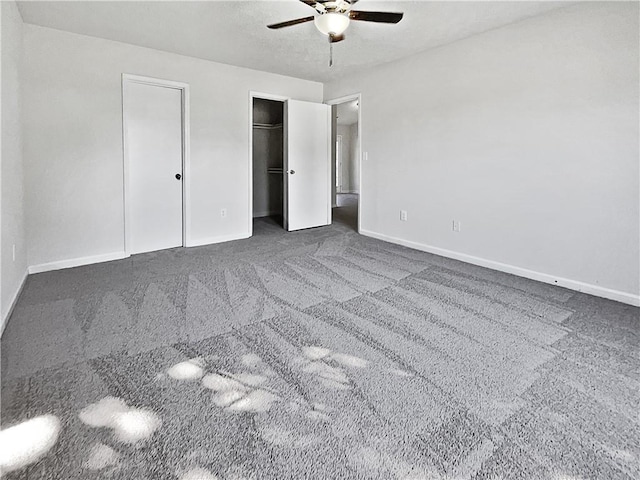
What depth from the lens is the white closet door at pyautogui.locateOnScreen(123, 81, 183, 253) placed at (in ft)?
14.3

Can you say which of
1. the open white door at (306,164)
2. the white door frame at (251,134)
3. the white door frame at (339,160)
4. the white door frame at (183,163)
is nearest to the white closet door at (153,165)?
the white door frame at (183,163)

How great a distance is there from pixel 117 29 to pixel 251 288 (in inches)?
115

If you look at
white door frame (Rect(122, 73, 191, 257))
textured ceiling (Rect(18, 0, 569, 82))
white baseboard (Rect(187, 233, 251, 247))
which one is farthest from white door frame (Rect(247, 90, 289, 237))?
white door frame (Rect(122, 73, 191, 257))

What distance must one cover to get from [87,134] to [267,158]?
3.69 m

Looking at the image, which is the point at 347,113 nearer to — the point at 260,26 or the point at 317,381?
the point at 260,26

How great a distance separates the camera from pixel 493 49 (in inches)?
146

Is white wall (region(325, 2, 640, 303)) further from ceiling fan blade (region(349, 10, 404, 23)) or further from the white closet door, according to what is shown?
the white closet door

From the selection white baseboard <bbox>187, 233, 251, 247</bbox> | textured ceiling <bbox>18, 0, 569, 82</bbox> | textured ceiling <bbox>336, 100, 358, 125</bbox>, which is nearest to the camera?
textured ceiling <bbox>18, 0, 569, 82</bbox>

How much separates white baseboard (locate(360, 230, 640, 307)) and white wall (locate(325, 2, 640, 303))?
11 mm

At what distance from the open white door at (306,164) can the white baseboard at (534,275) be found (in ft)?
5.32

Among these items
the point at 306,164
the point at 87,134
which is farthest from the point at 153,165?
the point at 306,164

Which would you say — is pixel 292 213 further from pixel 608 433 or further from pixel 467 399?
pixel 608 433

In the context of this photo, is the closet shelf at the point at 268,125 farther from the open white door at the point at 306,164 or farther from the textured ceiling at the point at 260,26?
the textured ceiling at the point at 260,26

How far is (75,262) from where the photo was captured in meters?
4.00
